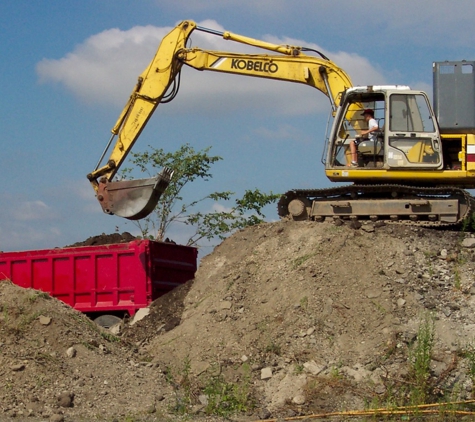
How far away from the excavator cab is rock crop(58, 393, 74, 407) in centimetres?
706

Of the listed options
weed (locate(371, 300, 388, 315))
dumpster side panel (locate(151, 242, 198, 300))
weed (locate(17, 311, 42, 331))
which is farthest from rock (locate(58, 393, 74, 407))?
dumpster side panel (locate(151, 242, 198, 300))

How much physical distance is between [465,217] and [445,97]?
233 cm

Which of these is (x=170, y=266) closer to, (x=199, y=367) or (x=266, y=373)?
(x=199, y=367)

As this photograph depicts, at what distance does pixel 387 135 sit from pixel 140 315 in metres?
5.60

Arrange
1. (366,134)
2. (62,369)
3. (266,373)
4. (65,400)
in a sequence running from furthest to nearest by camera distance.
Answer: (366,134) < (266,373) < (62,369) < (65,400)

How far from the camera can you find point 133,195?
52.2 ft

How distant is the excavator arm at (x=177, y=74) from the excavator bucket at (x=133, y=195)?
0.06 ft

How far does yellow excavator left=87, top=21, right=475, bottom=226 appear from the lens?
1503 cm

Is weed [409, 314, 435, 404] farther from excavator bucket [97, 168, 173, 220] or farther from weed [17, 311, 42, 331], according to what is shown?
excavator bucket [97, 168, 173, 220]

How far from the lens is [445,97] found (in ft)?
50.3

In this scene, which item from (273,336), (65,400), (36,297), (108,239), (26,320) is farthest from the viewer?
(108,239)

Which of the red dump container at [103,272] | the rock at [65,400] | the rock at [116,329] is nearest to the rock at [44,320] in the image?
the rock at [65,400]

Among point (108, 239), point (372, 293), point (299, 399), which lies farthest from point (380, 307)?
point (108, 239)

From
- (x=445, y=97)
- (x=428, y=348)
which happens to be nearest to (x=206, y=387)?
(x=428, y=348)
